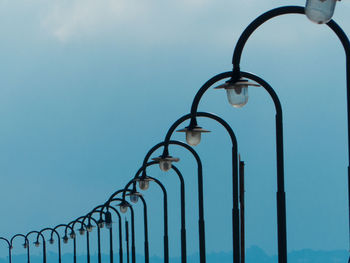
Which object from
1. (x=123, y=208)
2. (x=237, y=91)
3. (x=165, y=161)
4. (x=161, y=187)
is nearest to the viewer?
(x=237, y=91)

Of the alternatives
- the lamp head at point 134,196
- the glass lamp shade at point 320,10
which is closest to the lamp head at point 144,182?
the lamp head at point 134,196

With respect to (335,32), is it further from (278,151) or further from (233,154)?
(233,154)

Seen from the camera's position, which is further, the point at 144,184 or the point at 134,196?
the point at 134,196

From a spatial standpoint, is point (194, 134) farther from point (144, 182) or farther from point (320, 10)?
point (144, 182)

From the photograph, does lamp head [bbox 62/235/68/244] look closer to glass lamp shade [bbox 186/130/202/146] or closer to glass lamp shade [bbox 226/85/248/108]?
glass lamp shade [bbox 186/130/202/146]

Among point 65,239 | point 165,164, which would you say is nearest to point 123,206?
point 165,164

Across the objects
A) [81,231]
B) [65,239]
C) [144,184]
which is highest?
[65,239]

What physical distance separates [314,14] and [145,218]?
19.1 m

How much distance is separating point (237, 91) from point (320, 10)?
2890 mm

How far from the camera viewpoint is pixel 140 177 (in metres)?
21.5

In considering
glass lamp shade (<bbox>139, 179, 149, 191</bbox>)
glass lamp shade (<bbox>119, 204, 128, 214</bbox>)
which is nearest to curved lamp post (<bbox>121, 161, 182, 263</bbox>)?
glass lamp shade (<bbox>139, 179, 149, 191</bbox>)

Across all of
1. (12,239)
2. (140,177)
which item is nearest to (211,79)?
(140,177)

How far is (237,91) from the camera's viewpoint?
35.7ft

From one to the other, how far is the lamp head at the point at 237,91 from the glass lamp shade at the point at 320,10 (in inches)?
107
